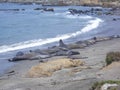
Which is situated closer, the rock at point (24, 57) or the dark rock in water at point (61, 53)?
the rock at point (24, 57)

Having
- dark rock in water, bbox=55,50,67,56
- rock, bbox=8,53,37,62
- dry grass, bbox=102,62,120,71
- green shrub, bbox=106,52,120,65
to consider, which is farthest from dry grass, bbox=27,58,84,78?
rock, bbox=8,53,37,62

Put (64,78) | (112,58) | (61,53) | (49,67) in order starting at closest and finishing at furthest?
1. (64,78)
2. (112,58)
3. (49,67)
4. (61,53)

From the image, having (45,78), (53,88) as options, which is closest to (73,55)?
(45,78)

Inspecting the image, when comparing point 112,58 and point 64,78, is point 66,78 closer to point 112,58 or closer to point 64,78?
point 64,78

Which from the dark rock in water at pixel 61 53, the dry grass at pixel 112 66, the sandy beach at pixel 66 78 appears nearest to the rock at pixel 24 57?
the dark rock in water at pixel 61 53

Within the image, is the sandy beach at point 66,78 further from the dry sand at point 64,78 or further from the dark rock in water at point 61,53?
the dark rock in water at point 61,53

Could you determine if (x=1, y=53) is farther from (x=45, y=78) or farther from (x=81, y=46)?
(x=45, y=78)

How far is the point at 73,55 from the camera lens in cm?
3481

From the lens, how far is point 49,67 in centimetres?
2738

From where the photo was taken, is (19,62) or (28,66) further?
(19,62)

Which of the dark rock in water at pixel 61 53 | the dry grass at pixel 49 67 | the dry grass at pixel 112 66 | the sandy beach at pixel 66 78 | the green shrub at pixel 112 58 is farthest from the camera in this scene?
the dark rock in water at pixel 61 53

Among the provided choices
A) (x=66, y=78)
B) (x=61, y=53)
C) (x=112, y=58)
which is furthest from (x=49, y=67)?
(x=61, y=53)

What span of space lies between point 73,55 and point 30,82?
35.4ft

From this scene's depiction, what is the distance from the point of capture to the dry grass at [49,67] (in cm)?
2640
